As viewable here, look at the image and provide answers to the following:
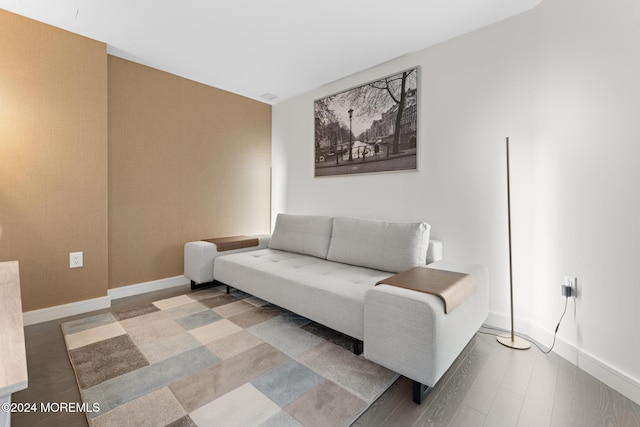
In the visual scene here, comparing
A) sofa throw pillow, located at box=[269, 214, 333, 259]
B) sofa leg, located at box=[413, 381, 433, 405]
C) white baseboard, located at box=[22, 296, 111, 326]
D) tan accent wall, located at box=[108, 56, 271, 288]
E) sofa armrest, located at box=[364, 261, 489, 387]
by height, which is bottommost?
sofa leg, located at box=[413, 381, 433, 405]

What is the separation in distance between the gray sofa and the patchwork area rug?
0.20 m

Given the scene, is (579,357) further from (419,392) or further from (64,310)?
(64,310)

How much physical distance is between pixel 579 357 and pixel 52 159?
4.13m

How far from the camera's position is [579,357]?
174cm

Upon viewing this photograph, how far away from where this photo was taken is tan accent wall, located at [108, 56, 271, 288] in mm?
2877

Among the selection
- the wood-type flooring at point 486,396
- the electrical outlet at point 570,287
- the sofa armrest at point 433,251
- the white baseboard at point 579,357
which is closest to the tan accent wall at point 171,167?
the wood-type flooring at point 486,396

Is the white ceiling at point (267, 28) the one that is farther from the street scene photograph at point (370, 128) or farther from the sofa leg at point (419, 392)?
the sofa leg at point (419, 392)

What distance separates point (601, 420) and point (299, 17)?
3.01 metres

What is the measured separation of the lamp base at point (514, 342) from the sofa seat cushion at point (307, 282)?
919 mm

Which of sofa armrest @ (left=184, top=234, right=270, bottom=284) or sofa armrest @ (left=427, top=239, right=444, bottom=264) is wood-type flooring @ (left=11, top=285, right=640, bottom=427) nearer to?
sofa armrest @ (left=427, top=239, right=444, bottom=264)

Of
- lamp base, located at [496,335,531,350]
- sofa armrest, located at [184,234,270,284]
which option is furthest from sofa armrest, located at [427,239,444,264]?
sofa armrest, located at [184,234,270,284]

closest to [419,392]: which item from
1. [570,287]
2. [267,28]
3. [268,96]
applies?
[570,287]

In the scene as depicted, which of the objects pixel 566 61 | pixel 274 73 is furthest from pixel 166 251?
pixel 566 61

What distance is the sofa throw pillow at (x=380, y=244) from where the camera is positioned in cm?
230
